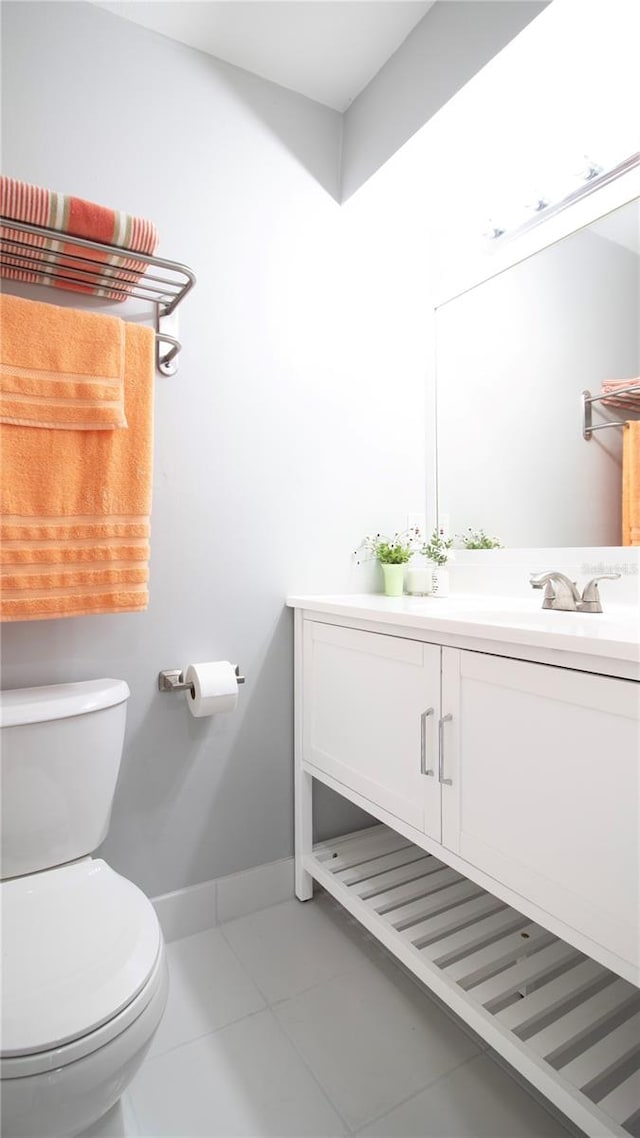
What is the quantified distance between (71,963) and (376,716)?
732mm

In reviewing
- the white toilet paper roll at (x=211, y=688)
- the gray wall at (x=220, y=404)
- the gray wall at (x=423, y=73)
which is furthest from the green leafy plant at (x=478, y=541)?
the gray wall at (x=423, y=73)

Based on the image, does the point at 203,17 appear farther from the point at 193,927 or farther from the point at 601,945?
the point at 193,927

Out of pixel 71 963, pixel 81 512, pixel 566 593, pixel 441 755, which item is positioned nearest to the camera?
pixel 71 963

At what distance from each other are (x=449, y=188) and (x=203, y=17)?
30.7 inches

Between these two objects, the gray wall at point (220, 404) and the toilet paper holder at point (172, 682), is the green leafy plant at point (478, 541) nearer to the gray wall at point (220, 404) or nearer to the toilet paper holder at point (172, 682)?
the gray wall at point (220, 404)

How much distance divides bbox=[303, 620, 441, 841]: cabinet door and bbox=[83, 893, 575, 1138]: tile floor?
1.45 feet

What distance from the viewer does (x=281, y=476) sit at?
1.65m

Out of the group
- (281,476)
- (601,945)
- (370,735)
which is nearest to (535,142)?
(281,476)

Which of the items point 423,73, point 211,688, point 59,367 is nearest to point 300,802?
point 211,688

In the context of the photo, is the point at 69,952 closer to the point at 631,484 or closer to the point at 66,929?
the point at 66,929

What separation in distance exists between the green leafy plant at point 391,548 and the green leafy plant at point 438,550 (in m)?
0.05

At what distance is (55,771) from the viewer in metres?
1.16

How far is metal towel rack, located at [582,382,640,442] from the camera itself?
135 cm

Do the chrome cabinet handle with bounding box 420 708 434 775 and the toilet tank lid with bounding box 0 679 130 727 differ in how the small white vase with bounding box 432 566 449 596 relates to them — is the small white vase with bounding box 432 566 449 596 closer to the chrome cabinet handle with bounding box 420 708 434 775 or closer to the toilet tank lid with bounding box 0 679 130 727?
the chrome cabinet handle with bounding box 420 708 434 775
